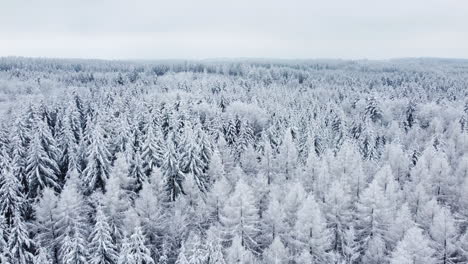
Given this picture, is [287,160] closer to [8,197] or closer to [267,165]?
[267,165]

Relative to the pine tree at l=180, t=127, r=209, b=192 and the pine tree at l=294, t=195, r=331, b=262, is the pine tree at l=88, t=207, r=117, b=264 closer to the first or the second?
the pine tree at l=180, t=127, r=209, b=192

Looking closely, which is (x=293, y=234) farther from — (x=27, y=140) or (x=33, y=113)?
(x=33, y=113)

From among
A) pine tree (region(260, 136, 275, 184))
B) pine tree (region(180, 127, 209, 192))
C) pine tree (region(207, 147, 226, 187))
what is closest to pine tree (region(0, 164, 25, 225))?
pine tree (region(180, 127, 209, 192))

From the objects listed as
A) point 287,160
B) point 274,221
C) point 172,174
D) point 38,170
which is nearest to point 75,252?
point 38,170

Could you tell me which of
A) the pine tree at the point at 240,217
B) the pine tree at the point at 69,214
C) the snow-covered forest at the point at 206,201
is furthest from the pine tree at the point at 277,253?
the pine tree at the point at 69,214

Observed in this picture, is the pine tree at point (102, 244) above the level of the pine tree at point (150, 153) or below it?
below

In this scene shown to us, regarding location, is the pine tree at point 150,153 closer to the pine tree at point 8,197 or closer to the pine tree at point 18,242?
the pine tree at point 8,197

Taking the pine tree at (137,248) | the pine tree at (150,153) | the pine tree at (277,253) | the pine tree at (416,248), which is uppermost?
the pine tree at (150,153)

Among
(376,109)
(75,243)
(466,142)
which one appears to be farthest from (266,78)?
(75,243)
